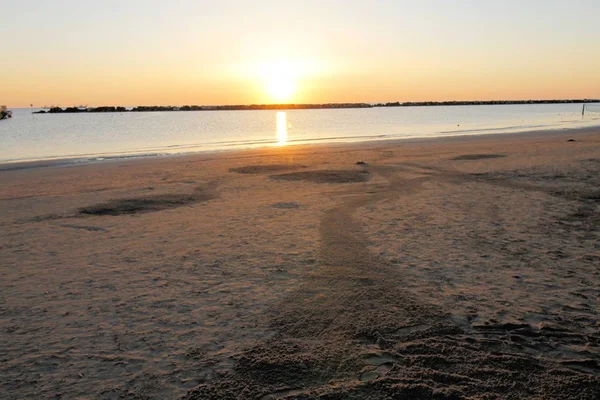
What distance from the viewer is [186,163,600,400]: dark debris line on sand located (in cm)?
420

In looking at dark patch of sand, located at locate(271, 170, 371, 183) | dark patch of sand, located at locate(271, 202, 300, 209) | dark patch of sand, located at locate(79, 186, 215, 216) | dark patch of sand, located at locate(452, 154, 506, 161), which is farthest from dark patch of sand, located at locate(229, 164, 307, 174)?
dark patch of sand, located at locate(452, 154, 506, 161)

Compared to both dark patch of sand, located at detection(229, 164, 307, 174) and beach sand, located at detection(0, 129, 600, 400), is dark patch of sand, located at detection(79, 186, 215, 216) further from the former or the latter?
dark patch of sand, located at detection(229, 164, 307, 174)

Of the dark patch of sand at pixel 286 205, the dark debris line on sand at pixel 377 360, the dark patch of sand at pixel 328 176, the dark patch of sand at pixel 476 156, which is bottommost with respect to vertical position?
the dark debris line on sand at pixel 377 360

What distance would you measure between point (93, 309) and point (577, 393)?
562cm

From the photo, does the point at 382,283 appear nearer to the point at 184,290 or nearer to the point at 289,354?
the point at 289,354

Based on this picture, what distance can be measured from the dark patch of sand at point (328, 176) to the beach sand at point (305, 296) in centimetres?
282

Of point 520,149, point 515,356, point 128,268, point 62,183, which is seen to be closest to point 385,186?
point 128,268

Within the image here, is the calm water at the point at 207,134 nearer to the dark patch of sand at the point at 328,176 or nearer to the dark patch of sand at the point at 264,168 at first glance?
the dark patch of sand at the point at 264,168

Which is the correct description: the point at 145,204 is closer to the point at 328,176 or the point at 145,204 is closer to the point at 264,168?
the point at 328,176

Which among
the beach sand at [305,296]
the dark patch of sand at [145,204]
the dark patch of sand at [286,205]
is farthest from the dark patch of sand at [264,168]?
the dark patch of sand at [286,205]

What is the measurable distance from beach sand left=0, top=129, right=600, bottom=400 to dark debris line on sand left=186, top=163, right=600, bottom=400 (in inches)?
0.9

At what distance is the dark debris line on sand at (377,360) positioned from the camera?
13.8 feet

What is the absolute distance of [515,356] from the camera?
15.5ft

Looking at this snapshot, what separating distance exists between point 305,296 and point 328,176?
1135cm
